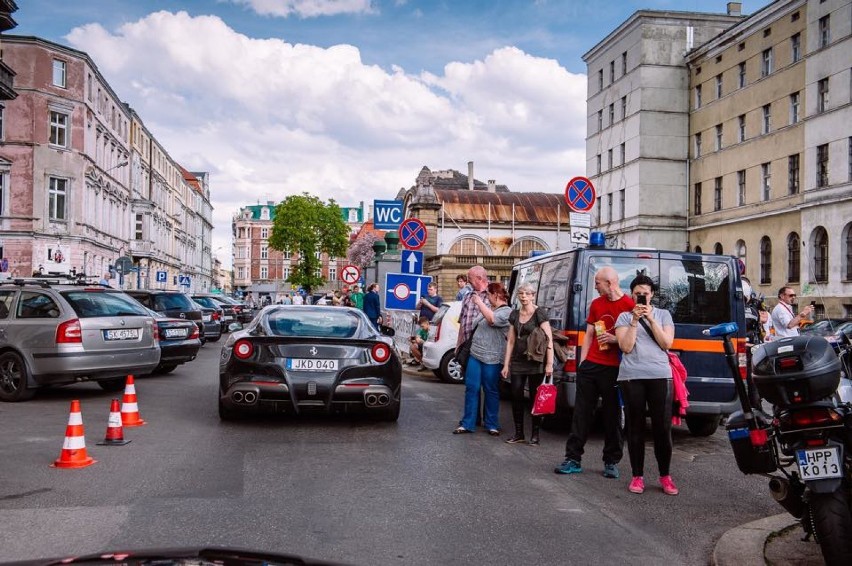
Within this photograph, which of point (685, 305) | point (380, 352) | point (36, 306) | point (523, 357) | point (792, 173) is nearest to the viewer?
point (523, 357)

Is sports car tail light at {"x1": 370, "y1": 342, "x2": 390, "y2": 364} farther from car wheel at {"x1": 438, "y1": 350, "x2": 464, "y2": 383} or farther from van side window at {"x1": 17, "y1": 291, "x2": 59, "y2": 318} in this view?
car wheel at {"x1": 438, "y1": 350, "x2": 464, "y2": 383}

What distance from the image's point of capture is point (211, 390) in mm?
14195

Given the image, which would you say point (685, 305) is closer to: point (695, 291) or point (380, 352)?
point (695, 291)

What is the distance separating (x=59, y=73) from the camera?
169 feet

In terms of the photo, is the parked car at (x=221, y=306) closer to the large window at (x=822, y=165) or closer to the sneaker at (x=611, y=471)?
the sneaker at (x=611, y=471)

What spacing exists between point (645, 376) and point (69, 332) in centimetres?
847

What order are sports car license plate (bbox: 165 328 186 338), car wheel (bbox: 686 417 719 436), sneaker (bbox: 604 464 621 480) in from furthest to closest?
sports car license plate (bbox: 165 328 186 338) < car wheel (bbox: 686 417 719 436) < sneaker (bbox: 604 464 621 480)

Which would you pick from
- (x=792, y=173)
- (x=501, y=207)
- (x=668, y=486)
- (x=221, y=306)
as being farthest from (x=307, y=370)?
(x=501, y=207)

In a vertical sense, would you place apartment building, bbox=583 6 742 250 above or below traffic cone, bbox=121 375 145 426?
above

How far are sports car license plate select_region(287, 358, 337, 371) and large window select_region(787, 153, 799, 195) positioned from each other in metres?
38.8

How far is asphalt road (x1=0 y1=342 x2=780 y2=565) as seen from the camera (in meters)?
5.07

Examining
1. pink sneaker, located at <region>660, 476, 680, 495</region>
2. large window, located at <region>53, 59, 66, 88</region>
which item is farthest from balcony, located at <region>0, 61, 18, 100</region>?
pink sneaker, located at <region>660, 476, 680, 495</region>

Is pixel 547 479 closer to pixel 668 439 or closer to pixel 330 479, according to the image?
pixel 668 439

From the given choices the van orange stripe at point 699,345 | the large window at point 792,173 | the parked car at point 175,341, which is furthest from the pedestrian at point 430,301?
the large window at point 792,173
